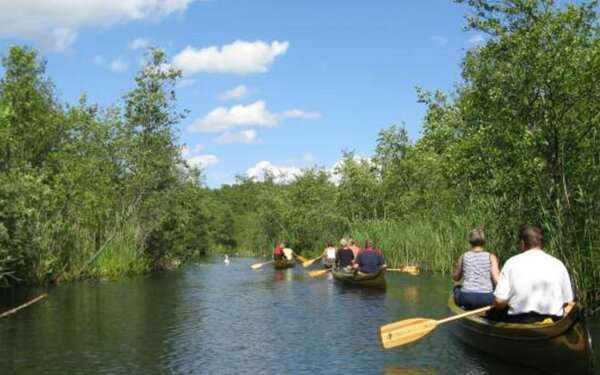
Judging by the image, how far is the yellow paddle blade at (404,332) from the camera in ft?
34.2

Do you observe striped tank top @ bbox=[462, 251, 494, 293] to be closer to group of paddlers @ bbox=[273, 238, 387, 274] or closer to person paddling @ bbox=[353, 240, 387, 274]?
group of paddlers @ bbox=[273, 238, 387, 274]

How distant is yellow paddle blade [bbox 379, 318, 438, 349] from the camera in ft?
34.2

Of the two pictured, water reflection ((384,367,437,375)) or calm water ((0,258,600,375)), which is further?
calm water ((0,258,600,375))

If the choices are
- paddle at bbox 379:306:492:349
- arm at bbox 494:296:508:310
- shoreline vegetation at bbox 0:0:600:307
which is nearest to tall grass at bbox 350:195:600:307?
shoreline vegetation at bbox 0:0:600:307

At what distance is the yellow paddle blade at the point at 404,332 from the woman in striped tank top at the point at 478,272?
1.24 m

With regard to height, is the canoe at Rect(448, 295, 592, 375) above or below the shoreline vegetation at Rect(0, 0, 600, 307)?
below

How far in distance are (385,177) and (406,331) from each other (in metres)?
29.5

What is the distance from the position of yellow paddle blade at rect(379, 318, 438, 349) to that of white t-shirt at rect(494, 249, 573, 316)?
1876 millimetres

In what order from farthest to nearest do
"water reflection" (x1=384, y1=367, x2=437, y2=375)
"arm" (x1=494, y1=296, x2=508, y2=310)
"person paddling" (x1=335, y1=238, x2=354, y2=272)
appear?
"person paddling" (x1=335, y1=238, x2=354, y2=272) < "water reflection" (x1=384, y1=367, x2=437, y2=375) < "arm" (x1=494, y1=296, x2=508, y2=310)

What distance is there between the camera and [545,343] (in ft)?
29.1

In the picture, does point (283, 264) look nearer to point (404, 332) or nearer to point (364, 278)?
point (364, 278)

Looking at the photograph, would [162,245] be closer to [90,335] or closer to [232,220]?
[90,335]

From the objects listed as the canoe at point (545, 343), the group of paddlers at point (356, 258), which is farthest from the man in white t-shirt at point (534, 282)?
the group of paddlers at point (356, 258)

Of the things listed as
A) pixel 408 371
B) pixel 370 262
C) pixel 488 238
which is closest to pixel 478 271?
pixel 408 371
